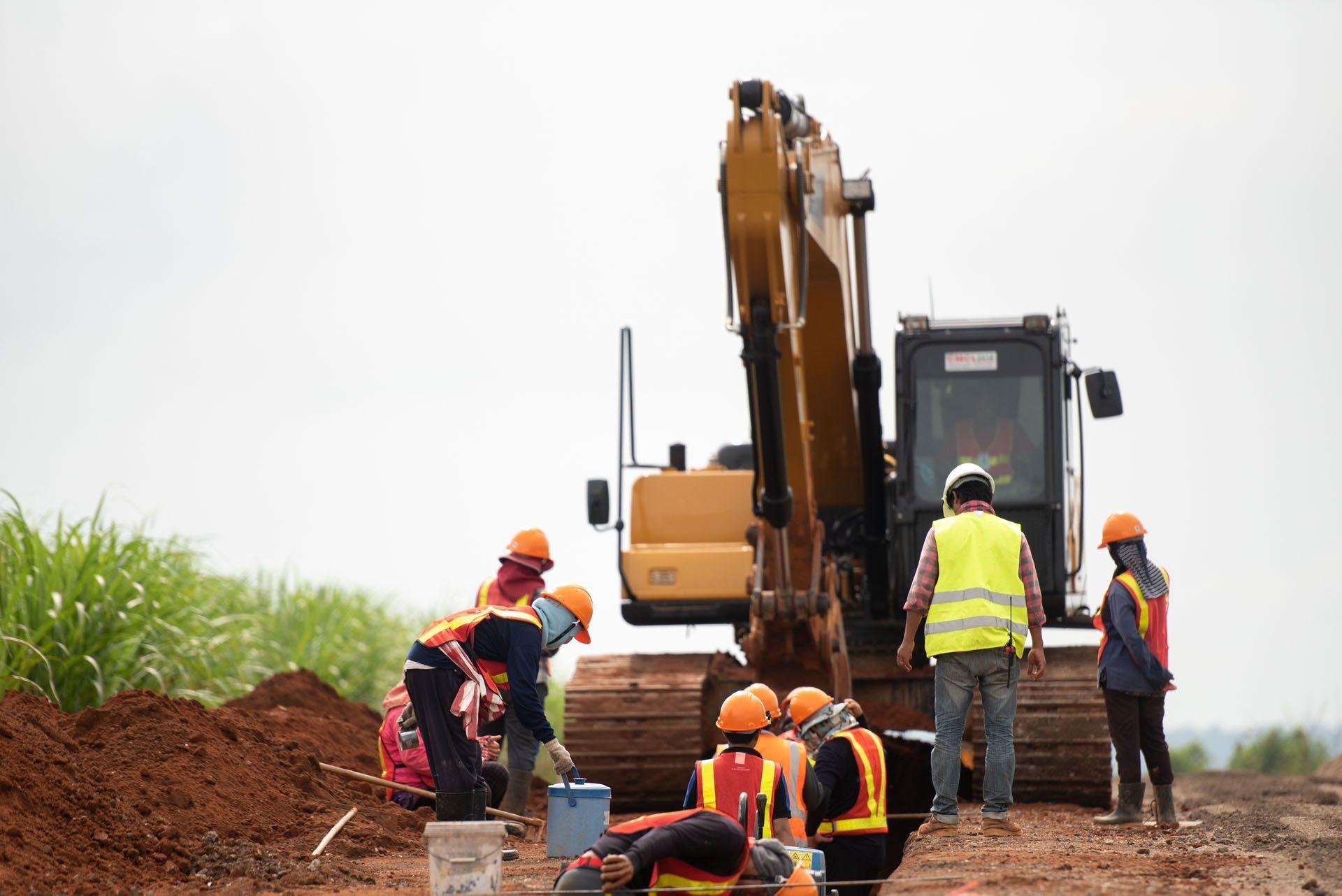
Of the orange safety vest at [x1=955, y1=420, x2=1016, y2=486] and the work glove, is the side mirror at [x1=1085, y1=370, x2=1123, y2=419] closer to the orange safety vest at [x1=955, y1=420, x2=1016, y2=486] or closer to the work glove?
the orange safety vest at [x1=955, y1=420, x2=1016, y2=486]

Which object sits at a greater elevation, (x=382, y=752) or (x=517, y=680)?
(x=517, y=680)

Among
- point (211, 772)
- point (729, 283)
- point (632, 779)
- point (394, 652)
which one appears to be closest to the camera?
point (211, 772)

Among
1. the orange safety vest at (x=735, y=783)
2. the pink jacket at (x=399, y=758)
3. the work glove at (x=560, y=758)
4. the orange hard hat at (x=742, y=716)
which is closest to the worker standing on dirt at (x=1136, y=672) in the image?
the orange hard hat at (x=742, y=716)

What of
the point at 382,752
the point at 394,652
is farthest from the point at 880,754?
the point at 394,652

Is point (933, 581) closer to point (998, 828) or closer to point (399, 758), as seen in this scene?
point (998, 828)

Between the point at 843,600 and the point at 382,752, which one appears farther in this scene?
the point at 843,600

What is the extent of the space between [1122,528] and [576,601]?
3.42 meters

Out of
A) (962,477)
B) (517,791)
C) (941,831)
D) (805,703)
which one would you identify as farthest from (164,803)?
(962,477)

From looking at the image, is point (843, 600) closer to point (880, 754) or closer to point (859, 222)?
point (859, 222)

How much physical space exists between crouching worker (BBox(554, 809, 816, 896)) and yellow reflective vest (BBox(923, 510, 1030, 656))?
208 cm

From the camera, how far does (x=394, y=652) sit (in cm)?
2055

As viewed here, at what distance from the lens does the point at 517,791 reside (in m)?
10.1

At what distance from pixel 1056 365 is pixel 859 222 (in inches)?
69.1

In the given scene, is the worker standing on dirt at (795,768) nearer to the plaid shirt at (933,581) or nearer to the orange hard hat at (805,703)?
the plaid shirt at (933,581)
